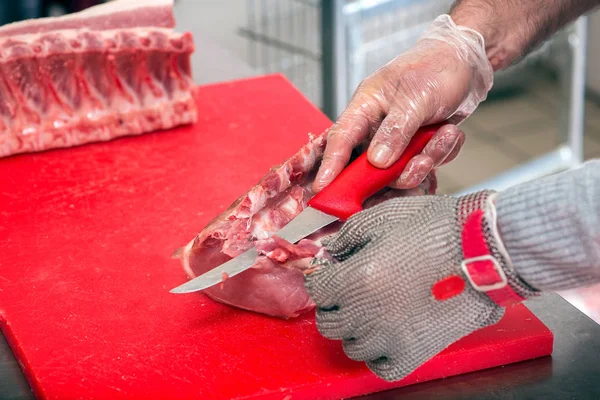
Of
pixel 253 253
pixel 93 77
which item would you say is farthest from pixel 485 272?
pixel 93 77

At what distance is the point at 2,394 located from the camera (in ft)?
5.98

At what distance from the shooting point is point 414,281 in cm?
163

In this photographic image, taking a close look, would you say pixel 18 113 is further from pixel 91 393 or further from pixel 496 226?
pixel 496 226

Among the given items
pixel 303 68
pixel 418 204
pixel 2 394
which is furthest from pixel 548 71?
pixel 2 394

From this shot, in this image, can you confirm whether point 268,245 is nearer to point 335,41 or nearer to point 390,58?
point 335,41

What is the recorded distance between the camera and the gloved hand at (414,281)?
1.60 m

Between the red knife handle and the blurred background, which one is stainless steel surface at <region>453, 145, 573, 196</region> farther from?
the red knife handle

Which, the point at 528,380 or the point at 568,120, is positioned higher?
the point at 528,380

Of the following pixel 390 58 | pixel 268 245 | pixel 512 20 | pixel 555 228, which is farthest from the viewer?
pixel 390 58

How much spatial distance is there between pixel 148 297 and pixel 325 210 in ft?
1.77

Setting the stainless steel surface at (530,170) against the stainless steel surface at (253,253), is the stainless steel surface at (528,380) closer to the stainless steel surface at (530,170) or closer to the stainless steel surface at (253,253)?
the stainless steel surface at (253,253)

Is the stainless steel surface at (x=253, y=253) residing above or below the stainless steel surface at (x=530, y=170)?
above

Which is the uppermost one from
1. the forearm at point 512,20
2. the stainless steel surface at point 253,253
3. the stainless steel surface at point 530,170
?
the forearm at point 512,20

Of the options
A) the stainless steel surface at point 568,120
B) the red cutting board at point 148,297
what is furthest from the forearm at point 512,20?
the stainless steel surface at point 568,120
